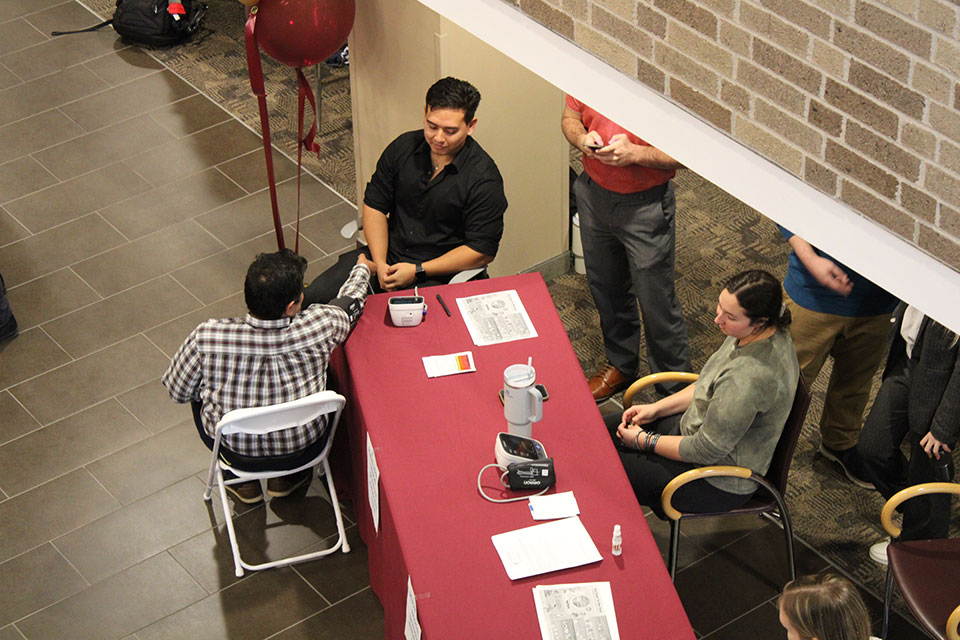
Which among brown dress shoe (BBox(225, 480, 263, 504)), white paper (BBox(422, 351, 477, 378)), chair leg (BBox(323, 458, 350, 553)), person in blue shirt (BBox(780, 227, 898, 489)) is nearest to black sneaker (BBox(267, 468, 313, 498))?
brown dress shoe (BBox(225, 480, 263, 504))

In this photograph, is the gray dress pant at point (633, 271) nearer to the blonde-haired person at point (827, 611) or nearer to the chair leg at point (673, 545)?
the chair leg at point (673, 545)

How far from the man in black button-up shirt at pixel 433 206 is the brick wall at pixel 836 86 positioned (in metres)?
1.85

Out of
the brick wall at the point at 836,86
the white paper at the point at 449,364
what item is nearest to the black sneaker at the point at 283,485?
the white paper at the point at 449,364

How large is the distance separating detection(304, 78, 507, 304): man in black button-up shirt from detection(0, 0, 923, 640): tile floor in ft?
3.23

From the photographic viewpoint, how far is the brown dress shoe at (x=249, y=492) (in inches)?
177

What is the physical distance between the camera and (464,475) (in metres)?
3.50

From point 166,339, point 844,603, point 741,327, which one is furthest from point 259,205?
point 844,603

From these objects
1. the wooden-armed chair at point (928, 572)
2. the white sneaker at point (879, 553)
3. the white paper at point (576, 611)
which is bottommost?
the white sneaker at point (879, 553)

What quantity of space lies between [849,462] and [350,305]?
213 cm

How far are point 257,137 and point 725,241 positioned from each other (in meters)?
2.83

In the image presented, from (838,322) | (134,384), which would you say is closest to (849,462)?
(838,322)

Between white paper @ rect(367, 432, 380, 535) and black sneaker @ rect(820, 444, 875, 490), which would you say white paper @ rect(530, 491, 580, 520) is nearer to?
white paper @ rect(367, 432, 380, 535)

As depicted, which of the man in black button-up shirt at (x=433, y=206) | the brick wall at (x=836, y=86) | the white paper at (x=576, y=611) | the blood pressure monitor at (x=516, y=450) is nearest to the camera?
the brick wall at (x=836, y=86)

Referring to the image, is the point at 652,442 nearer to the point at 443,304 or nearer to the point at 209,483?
the point at 443,304
